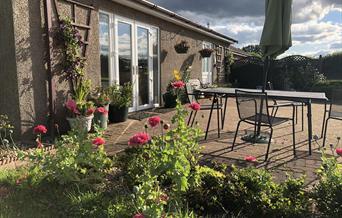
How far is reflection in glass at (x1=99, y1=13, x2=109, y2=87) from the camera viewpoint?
705cm

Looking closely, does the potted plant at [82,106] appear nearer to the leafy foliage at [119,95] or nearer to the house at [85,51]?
the house at [85,51]

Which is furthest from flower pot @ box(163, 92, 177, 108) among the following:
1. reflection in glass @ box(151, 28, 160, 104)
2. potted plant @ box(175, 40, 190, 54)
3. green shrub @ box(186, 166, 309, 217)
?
green shrub @ box(186, 166, 309, 217)

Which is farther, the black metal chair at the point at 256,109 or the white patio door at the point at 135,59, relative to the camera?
the white patio door at the point at 135,59

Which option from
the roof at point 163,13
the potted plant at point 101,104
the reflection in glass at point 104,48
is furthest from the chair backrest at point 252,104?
the roof at point 163,13

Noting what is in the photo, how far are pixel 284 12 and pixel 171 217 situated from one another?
3723 mm

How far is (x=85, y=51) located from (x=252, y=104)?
3.53m

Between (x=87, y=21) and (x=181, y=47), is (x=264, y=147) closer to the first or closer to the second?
(x=87, y=21)

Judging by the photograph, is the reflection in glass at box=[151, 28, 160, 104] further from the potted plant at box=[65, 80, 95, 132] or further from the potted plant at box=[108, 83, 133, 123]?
the potted plant at box=[65, 80, 95, 132]

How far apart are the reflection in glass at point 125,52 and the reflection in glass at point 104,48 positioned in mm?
483

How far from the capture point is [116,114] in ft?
22.7

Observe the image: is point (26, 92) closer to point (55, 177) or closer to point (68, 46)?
point (68, 46)

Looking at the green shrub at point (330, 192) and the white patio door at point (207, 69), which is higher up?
the white patio door at point (207, 69)

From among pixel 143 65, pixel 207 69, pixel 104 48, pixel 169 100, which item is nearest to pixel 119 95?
pixel 104 48

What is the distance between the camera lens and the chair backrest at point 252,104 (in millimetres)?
4551
